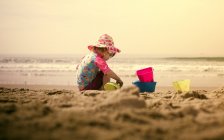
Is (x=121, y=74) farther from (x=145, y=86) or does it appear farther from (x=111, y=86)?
(x=111, y=86)

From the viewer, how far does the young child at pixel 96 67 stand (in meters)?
4.94

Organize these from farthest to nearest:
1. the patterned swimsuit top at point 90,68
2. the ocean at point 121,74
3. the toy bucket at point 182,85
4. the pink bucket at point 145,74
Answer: the ocean at point 121,74
the toy bucket at point 182,85
the pink bucket at point 145,74
the patterned swimsuit top at point 90,68

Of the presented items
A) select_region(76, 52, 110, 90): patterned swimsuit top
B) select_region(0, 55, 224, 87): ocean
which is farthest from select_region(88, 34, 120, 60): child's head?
select_region(0, 55, 224, 87): ocean

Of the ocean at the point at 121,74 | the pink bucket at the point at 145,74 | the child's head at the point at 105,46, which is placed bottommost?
the ocean at the point at 121,74

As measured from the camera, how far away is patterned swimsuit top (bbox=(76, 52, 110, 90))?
15.9ft

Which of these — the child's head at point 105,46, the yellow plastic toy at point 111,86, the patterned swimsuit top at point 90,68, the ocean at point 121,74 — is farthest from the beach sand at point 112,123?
the ocean at point 121,74

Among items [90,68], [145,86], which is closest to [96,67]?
[90,68]

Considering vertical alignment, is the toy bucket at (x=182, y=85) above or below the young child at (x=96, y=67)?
below

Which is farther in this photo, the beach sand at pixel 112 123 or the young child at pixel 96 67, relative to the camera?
→ the young child at pixel 96 67

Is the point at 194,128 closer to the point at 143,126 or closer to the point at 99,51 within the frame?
the point at 143,126

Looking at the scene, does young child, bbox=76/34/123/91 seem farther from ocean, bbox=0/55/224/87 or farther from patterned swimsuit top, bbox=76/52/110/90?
ocean, bbox=0/55/224/87

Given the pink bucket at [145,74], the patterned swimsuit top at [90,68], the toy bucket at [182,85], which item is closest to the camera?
the patterned swimsuit top at [90,68]

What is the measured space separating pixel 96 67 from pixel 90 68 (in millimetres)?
95

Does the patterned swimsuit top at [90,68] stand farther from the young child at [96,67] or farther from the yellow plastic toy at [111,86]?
the yellow plastic toy at [111,86]
